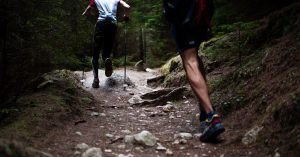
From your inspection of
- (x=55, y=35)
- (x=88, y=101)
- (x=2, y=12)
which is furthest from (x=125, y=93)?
(x=2, y=12)

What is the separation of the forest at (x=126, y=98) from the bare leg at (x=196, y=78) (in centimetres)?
46

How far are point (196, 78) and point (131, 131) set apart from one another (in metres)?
1.21

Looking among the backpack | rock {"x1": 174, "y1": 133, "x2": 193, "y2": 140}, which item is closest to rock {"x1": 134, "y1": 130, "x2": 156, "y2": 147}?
Answer: rock {"x1": 174, "y1": 133, "x2": 193, "y2": 140}

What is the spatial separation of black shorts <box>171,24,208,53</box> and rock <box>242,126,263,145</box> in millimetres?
1203

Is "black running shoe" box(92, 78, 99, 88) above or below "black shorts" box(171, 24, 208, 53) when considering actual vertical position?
below

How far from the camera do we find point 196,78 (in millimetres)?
4414

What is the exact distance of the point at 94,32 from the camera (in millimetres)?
7691

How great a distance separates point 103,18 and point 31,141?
4939 mm

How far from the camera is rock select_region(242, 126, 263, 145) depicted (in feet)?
12.9

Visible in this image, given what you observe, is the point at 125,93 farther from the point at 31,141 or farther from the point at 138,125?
the point at 31,141

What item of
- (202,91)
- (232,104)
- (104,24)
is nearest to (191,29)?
(202,91)

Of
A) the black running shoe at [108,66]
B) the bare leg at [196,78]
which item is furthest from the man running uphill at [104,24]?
the bare leg at [196,78]

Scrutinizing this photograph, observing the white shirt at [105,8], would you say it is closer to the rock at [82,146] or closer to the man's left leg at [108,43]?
the man's left leg at [108,43]

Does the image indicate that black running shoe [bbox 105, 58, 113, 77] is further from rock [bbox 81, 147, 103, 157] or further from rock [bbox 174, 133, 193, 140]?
rock [bbox 81, 147, 103, 157]
